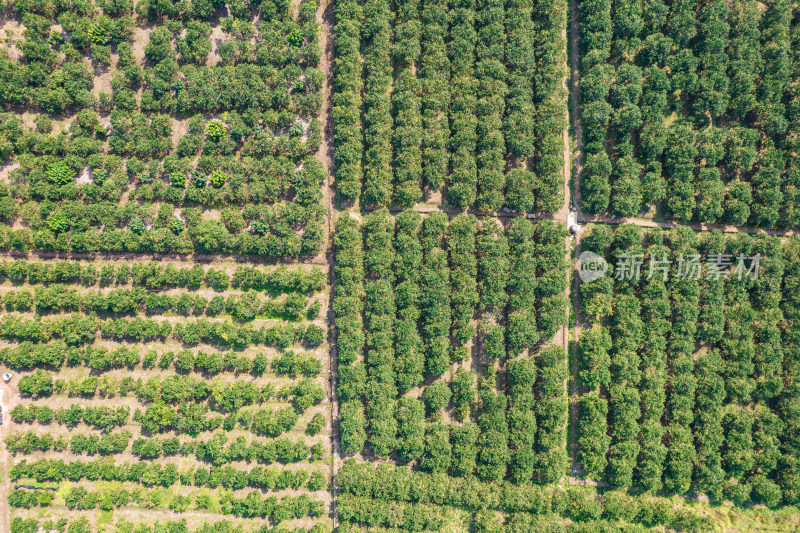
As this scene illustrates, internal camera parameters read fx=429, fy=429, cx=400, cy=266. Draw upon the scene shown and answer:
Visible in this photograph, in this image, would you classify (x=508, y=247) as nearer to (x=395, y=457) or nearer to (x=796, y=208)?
(x=395, y=457)

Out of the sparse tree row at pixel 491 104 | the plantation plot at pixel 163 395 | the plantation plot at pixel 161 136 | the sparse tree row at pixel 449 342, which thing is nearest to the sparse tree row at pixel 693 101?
the sparse tree row at pixel 491 104

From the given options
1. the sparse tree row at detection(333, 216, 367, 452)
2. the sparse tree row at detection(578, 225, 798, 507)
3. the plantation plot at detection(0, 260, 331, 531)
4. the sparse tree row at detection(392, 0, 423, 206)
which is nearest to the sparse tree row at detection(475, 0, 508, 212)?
the sparse tree row at detection(392, 0, 423, 206)

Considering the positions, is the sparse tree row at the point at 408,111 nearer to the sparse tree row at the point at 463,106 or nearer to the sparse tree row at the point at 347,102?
the sparse tree row at the point at 463,106

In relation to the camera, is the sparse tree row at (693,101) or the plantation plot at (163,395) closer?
the plantation plot at (163,395)

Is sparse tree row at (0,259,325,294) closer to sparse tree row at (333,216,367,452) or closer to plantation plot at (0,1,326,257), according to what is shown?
plantation plot at (0,1,326,257)

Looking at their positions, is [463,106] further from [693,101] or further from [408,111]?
[693,101]

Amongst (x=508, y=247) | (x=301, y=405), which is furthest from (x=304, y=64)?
(x=301, y=405)
